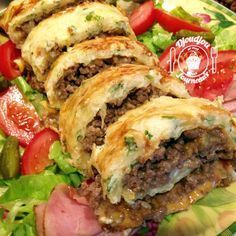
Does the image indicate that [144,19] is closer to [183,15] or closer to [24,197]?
[183,15]

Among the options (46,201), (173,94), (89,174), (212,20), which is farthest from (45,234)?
(212,20)

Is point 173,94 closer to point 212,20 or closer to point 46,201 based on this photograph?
point 46,201

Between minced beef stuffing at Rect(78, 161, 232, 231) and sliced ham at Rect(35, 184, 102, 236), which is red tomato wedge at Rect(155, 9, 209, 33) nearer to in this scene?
minced beef stuffing at Rect(78, 161, 232, 231)

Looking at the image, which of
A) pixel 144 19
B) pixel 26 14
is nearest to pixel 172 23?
pixel 144 19

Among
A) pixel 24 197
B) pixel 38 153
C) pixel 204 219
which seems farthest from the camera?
pixel 38 153

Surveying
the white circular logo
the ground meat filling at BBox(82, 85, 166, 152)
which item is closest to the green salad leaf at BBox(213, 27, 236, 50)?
the white circular logo
